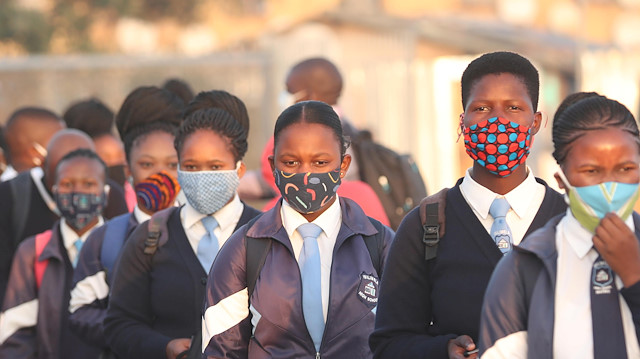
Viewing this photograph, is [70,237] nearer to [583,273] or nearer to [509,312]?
[509,312]

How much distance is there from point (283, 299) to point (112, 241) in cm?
205

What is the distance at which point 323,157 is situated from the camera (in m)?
5.61

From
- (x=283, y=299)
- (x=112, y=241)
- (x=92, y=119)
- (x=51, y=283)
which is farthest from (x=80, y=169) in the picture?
(x=283, y=299)

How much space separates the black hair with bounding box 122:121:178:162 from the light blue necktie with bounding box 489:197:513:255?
125 inches

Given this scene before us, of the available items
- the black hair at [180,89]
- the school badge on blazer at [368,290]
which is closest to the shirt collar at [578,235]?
the school badge on blazer at [368,290]

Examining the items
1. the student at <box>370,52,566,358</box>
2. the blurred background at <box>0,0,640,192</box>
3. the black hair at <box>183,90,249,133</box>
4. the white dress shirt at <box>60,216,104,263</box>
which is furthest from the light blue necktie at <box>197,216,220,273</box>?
the blurred background at <box>0,0,640,192</box>

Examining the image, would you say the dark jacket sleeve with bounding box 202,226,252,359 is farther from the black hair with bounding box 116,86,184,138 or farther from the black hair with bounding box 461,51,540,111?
the black hair with bounding box 116,86,184,138

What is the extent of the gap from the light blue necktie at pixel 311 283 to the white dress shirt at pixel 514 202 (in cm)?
75

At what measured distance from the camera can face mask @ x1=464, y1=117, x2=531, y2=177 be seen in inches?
195

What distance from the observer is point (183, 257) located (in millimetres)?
6320

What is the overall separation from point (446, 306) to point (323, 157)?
39.0 inches

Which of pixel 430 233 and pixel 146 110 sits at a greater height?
pixel 146 110

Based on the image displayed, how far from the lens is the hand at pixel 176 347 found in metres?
6.04

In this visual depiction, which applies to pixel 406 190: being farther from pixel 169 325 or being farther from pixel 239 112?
pixel 169 325
